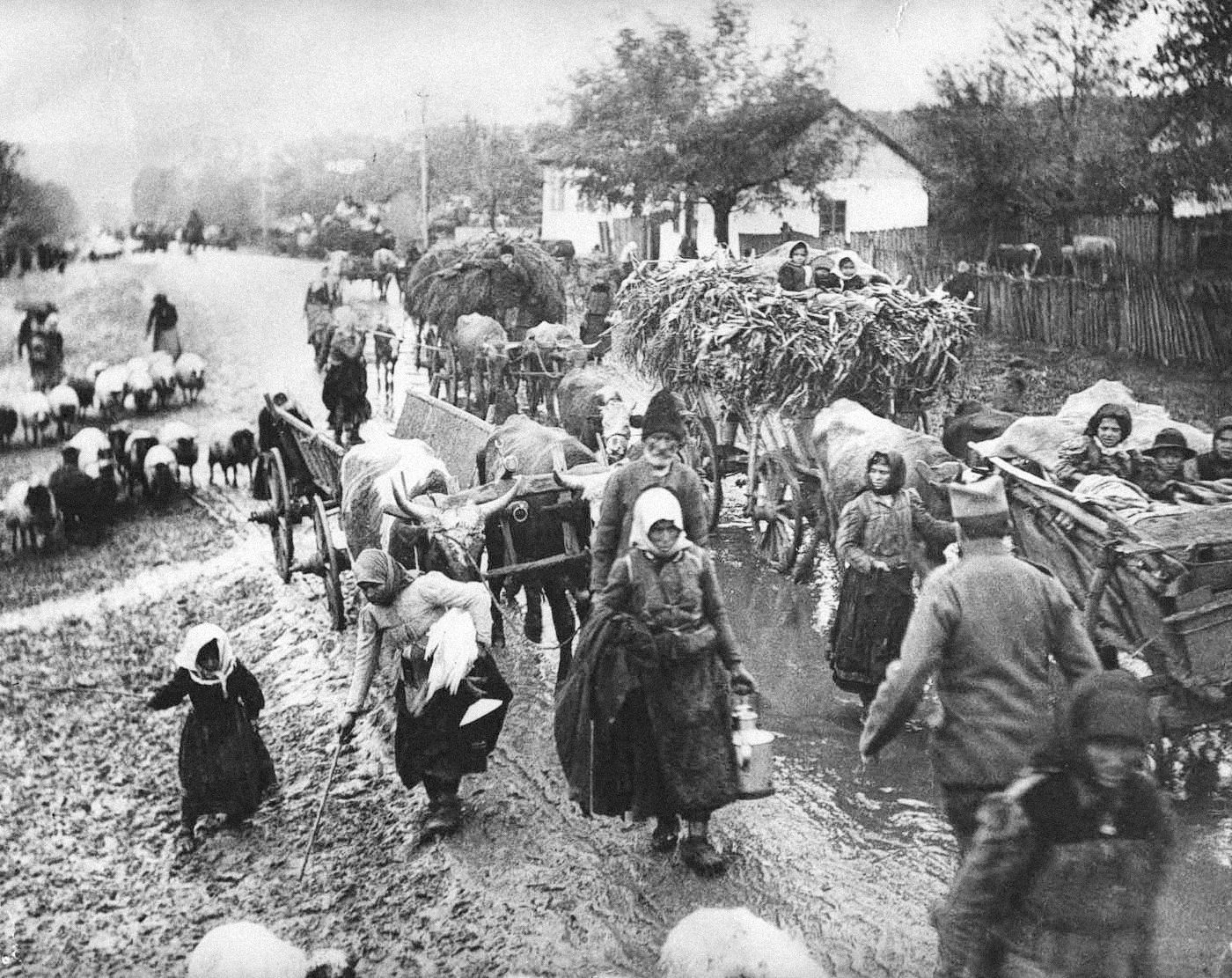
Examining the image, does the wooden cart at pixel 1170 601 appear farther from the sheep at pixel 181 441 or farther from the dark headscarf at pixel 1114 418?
the sheep at pixel 181 441

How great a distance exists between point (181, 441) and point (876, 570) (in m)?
6.74

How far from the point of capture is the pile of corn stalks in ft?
28.8

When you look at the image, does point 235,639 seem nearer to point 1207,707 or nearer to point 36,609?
point 36,609

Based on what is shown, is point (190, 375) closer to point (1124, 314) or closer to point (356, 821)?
point (356, 821)

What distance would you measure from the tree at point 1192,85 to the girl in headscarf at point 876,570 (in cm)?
425

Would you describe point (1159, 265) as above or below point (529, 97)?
below

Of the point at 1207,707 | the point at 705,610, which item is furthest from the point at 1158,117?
the point at 705,610

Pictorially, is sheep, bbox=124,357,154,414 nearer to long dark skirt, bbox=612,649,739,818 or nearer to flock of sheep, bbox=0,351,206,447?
flock of sheep, bbox=0,351,206,447

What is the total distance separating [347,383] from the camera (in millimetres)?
13008

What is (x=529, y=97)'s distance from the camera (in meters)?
8.47

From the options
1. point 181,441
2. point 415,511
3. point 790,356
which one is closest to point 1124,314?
point 790,356

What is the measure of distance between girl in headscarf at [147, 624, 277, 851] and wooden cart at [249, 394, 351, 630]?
2935 mm

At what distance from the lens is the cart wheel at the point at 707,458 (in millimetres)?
9969

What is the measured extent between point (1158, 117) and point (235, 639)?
7.99m
